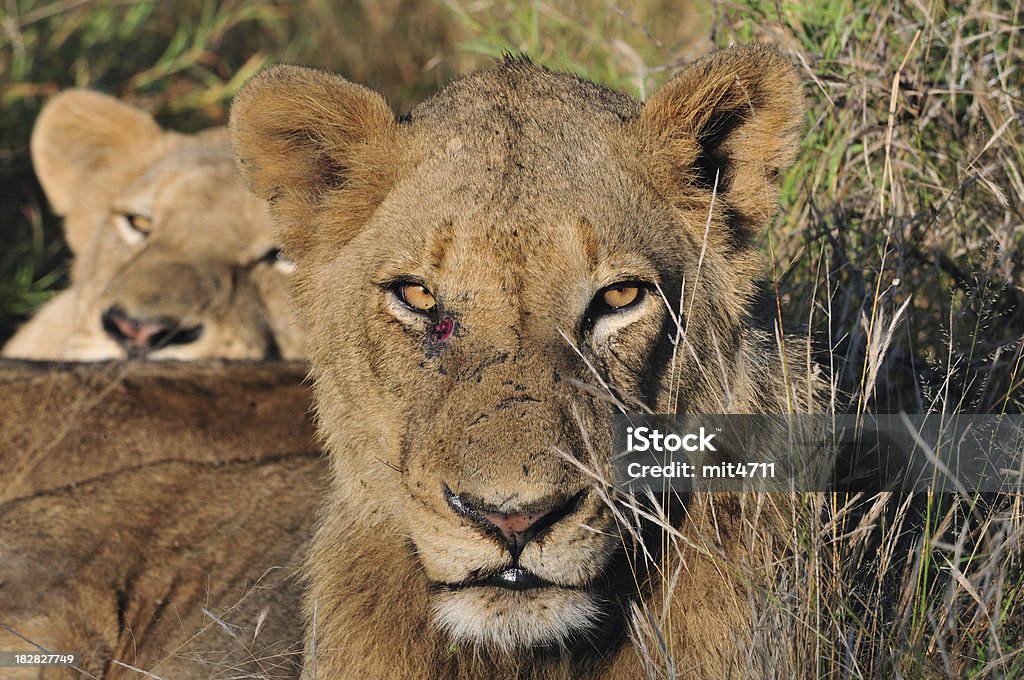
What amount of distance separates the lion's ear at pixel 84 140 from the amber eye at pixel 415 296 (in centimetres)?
340

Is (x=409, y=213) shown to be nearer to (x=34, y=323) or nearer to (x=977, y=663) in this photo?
(x=977, y=663)

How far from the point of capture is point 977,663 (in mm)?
2637

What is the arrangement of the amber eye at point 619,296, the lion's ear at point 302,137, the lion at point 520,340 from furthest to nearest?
the lion's ear at point 302,137, the amber eye at point 619,296, the lion at point 520,340

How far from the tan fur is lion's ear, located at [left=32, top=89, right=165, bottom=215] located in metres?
1.82

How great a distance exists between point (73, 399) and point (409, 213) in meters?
1.75

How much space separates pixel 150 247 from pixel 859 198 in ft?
8.79

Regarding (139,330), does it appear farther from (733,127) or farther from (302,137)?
(733,127)

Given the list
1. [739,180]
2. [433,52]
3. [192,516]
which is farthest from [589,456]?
[433,52]

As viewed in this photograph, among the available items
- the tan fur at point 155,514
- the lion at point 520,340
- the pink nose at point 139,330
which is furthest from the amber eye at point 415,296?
the pink nose at point 139,330

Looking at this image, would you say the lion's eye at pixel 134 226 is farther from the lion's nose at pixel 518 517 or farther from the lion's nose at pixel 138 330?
the lion's nose at pixel 518 517

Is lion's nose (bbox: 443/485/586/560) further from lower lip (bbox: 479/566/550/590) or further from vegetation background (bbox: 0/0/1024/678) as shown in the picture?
vegetation background (bbox: 0/0/1024/678)

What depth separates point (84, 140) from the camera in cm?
576

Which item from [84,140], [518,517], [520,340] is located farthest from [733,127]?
[84,140]

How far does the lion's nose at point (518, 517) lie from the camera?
7.45 ft
